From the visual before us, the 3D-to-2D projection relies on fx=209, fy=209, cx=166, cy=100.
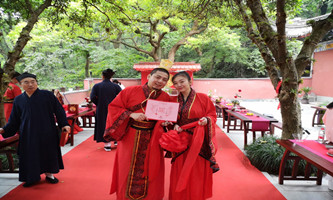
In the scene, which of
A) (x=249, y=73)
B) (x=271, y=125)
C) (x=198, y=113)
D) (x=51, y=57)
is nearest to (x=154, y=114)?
(x=198, y=113)

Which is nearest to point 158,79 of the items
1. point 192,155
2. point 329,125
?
point 192,155

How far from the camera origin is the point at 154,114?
87.4 inches

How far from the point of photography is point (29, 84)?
2.85 m

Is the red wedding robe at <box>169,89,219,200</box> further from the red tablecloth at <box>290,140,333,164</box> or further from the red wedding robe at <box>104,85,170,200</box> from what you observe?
the red tablecloth at <box>290,140,333,164</box>

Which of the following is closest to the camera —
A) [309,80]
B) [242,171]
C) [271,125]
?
[242,171]

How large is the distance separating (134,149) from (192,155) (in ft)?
2.21

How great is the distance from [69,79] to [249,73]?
16446 mm

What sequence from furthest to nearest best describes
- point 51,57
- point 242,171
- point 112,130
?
point 51,57 < point 242,171 < point 112,130

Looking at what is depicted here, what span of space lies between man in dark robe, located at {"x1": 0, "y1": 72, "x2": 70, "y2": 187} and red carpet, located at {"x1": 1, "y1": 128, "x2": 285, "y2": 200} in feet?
0.91

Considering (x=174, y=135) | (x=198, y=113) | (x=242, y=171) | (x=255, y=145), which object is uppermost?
(x=198, y=113)

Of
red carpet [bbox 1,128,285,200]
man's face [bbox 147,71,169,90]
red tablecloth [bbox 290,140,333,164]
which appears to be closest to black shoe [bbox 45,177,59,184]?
red carpet [bbox 1,128,285,200]

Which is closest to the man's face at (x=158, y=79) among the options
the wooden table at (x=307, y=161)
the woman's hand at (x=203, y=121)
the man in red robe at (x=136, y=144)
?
the man in red robe at (x=136, y=144)

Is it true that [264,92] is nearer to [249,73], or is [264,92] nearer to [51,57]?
[249,73]

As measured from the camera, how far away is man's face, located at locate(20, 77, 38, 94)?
2.83 metres
